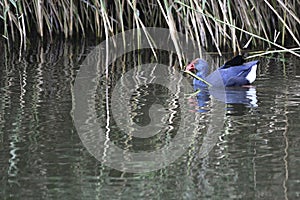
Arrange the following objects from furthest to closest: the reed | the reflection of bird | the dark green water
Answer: the reed < the reflection of bird < the dark green water

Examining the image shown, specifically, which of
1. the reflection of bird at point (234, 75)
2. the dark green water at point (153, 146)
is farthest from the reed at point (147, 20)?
the dark green water at point (153, 146)

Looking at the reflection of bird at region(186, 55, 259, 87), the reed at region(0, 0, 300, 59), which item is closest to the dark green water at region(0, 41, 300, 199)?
the reflection of bird at region(186, 55, 259, 87)

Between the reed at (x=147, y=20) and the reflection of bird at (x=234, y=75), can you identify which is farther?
the reed at (x=147, y=20)

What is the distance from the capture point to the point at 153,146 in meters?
3.71

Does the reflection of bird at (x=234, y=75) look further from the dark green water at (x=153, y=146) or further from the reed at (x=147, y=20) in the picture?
A: the reed at (x=147, y=20)

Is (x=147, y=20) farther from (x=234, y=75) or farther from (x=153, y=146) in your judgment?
(x=153, y=146)

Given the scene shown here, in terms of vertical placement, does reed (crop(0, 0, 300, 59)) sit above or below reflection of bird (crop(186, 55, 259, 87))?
above

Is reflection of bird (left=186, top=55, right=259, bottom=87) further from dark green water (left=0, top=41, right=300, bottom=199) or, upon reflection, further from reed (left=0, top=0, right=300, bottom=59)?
reed (left=0, top=0, right=300, bottom=59)

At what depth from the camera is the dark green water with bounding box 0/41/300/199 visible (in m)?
3.01

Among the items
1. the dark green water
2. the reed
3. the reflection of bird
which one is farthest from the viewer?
the reed

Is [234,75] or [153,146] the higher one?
→ [234,75]

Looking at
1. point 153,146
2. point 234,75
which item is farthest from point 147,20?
point 153,146

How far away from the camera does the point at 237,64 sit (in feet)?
18.7

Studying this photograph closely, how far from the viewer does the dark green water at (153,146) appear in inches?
118
